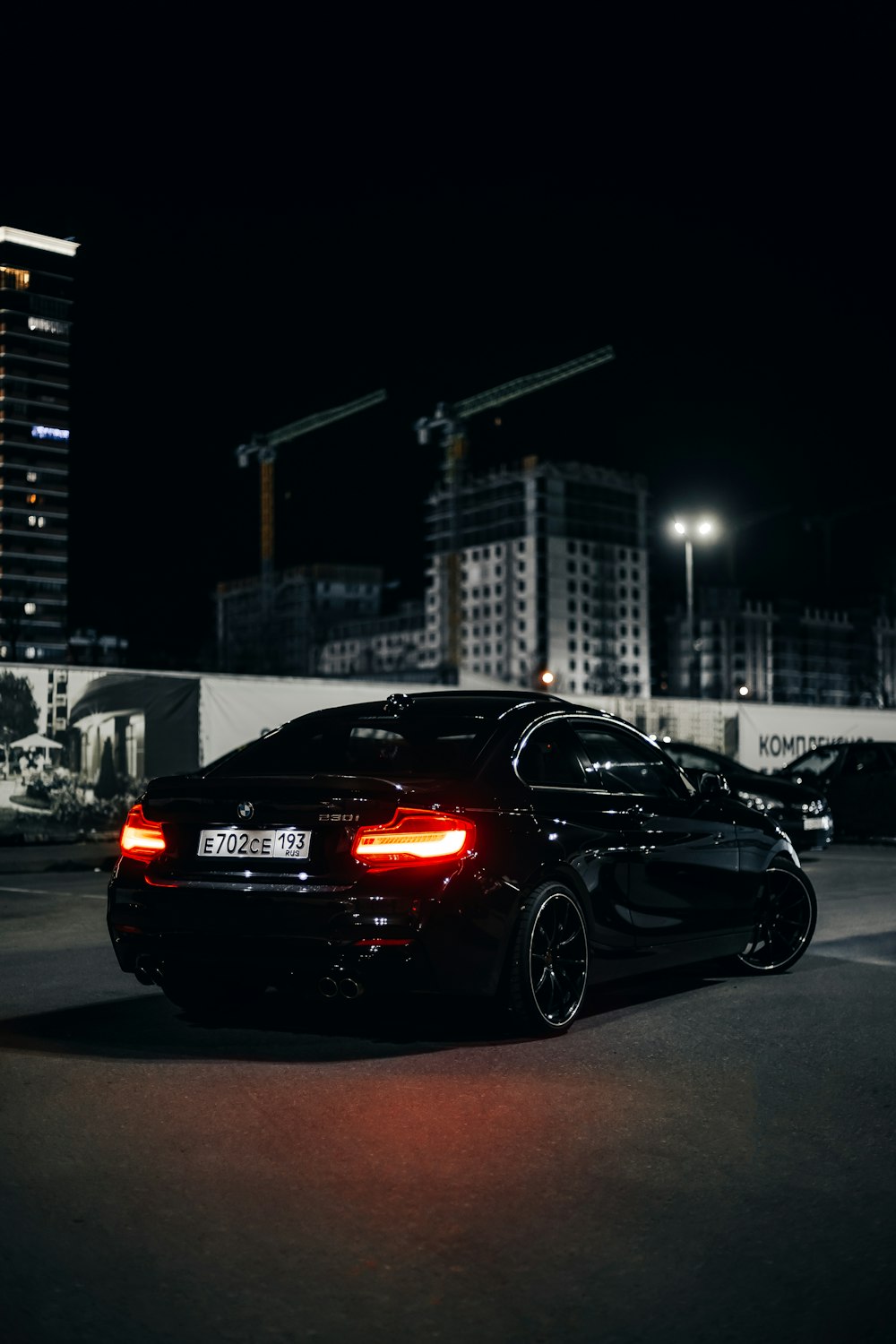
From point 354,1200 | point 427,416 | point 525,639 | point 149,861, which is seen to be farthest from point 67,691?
point 525,639

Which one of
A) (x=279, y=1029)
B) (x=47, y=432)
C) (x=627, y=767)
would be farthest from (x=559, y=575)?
(x=279, y=1029)

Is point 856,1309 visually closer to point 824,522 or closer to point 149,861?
point 149,861

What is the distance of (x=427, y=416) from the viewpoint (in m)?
177

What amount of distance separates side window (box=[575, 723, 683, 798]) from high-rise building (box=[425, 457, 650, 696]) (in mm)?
177392

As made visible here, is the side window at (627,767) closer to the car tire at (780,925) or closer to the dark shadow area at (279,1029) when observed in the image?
the car tire at (780,925)

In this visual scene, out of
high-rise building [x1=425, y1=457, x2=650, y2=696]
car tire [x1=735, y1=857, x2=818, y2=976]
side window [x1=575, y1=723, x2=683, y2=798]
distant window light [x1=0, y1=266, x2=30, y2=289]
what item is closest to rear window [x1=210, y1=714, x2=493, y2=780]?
side window [x1=575, y1=723, x2=683, y2=798]

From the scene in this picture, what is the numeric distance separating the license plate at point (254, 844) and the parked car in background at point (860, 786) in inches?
625

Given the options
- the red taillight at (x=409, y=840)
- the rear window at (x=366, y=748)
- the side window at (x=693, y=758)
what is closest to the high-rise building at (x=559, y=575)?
the side window at (x=693, y=758)

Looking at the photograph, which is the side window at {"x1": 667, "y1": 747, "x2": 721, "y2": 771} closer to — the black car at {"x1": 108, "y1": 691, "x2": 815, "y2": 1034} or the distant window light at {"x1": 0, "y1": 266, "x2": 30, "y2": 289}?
the black car at {"x1": 108, "y1": 691, "x2": 815, "y2": 1034}

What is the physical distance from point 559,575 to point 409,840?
186 m

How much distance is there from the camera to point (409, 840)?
6207 mm

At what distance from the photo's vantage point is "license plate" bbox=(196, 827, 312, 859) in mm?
6320

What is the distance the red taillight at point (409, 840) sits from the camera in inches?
244

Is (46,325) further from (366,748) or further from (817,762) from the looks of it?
(366,748)
